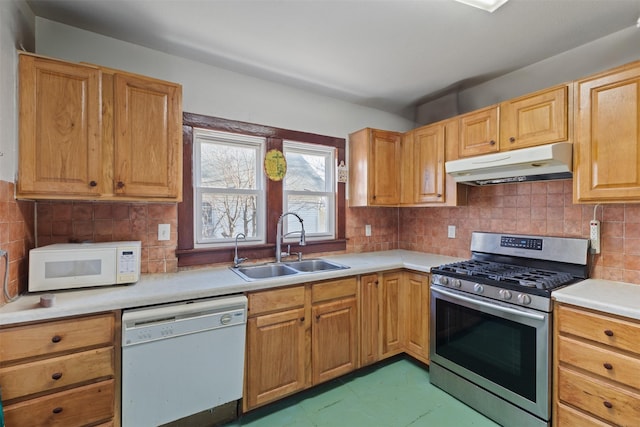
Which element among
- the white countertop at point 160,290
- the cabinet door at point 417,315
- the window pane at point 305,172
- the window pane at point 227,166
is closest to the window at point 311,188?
the window pane at point 305,172

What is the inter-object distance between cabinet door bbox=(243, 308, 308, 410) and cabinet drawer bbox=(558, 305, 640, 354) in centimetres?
157

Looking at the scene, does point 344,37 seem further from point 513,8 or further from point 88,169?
point 88,169

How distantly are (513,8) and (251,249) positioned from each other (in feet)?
7.80

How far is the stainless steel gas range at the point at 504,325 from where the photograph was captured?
67.6 inches

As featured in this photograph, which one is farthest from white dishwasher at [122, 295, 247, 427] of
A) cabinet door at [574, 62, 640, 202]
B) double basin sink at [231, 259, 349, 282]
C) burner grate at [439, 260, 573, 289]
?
cabinet door at [574, 62, 640, 202]

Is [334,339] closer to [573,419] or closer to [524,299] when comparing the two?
[524,299]

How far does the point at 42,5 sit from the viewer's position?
5.47 feet

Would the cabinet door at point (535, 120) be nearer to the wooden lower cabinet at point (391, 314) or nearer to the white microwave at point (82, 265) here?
the wooden lower cabinet at point (391, 314)

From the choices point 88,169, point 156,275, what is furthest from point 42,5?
point 156,275

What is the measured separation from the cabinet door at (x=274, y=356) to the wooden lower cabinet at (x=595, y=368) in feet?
5.08

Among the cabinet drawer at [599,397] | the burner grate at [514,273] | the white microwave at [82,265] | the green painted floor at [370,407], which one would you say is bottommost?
the green painted floor at [370,407]

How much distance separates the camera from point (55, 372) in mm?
1384

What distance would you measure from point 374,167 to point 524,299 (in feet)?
5.35

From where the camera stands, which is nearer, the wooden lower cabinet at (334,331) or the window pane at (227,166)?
the wooden lower cabinet at (334,331)
